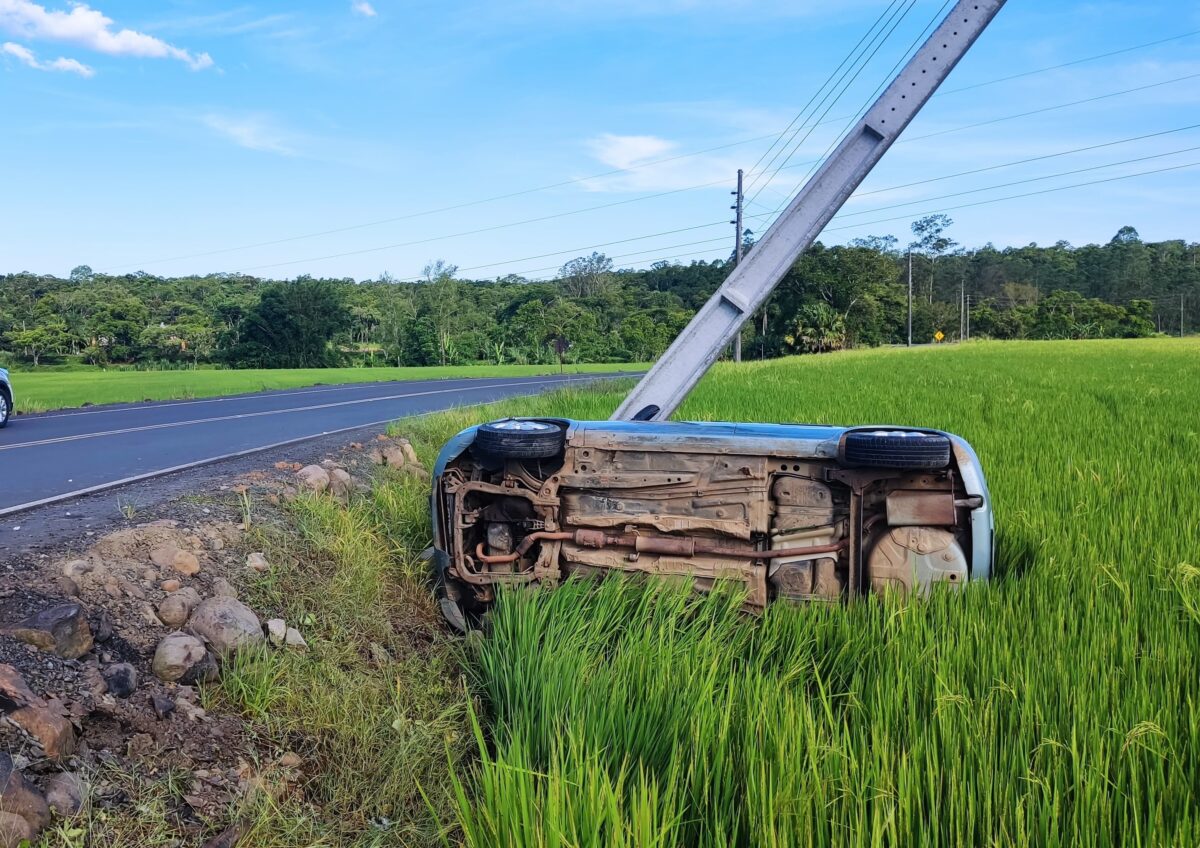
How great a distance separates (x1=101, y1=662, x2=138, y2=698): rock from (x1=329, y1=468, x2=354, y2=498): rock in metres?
3.73

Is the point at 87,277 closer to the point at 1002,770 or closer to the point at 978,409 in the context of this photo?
the point at 978,409

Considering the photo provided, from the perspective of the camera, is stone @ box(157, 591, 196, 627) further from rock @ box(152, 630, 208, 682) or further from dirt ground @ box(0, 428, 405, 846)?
rock @ box(152, 630, 208, 682)

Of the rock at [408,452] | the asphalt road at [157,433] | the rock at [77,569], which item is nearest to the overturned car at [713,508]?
the rock at [77,569]

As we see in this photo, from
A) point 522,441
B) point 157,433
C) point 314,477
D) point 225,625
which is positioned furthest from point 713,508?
point 157,433

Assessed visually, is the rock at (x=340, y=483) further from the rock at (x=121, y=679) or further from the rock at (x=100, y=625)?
the rock at (x=121, y=679)

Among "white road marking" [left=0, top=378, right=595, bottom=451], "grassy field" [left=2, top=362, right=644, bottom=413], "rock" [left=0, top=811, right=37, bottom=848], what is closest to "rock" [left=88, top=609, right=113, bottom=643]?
"rock" [left=0, top=811, right=37, bottom=848]

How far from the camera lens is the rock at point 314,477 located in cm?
723

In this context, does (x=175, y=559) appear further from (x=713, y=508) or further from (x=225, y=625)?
(x=713, y=508)

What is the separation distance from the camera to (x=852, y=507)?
4285mm

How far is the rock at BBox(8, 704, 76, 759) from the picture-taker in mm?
2967

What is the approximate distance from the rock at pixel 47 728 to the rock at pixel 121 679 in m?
0.46

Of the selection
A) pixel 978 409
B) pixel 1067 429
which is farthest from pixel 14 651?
pixel 978 409

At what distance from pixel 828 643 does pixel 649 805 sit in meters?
1.71

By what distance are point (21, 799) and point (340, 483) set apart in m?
5.17
